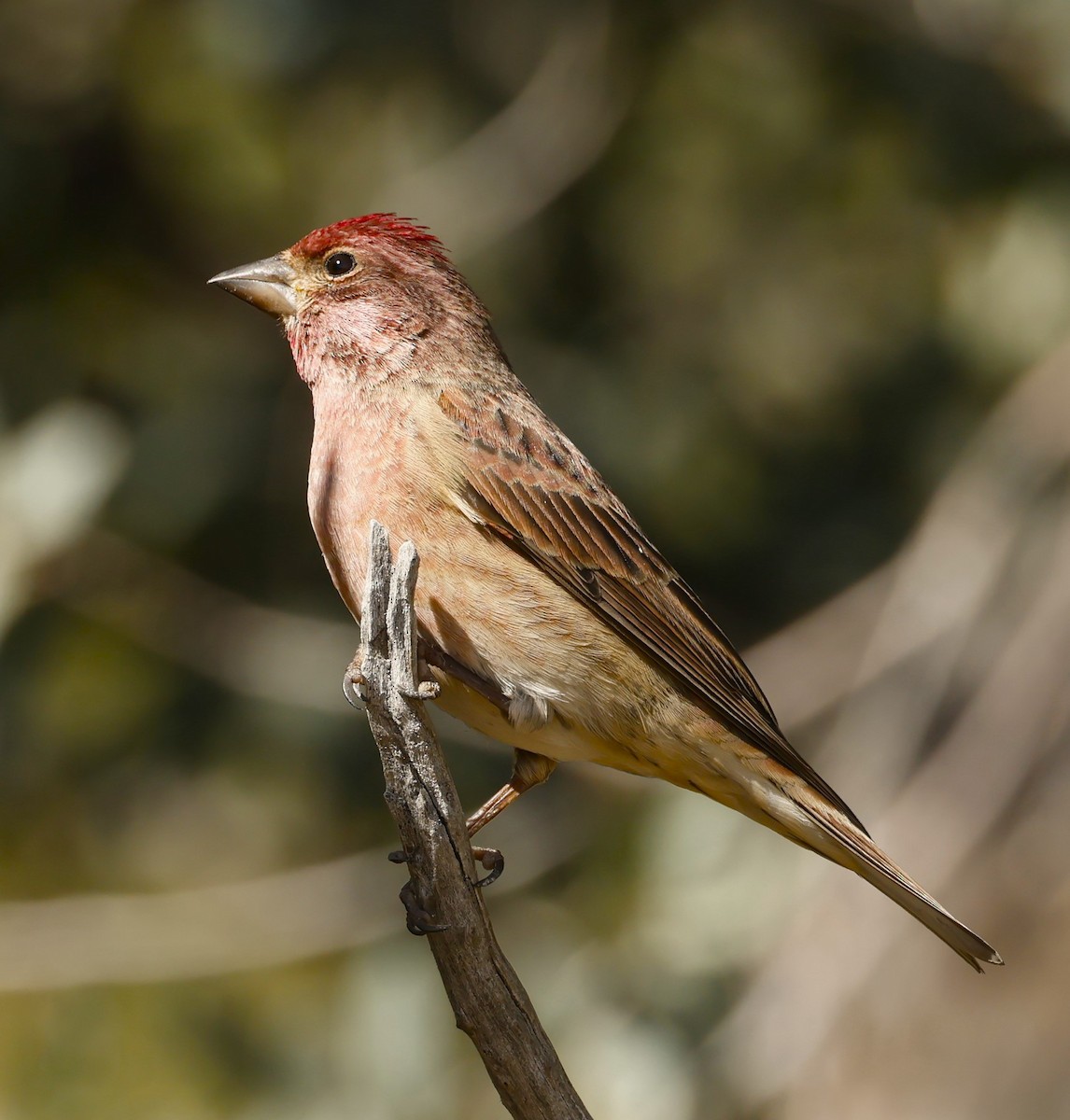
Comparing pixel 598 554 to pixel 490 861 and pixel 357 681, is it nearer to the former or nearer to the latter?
pixel 490 861

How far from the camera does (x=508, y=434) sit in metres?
4.83

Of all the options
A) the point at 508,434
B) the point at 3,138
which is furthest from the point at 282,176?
the point at 508,434

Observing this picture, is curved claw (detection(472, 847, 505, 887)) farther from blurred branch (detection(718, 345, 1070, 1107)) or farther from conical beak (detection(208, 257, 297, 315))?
blurred branch (detection(718, 345, 1070, 1107))

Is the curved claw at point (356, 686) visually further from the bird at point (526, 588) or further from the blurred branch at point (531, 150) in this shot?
the blurred branch at point (531, 150)

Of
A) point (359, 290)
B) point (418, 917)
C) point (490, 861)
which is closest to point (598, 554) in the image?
point (490, 861)

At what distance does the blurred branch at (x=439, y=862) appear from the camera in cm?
384

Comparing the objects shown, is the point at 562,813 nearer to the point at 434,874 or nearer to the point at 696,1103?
the point at 696,1103

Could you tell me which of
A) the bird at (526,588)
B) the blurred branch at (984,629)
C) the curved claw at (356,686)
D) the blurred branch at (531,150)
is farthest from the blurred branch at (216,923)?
the blurred branch at (531,150)

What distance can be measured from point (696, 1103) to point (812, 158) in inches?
181

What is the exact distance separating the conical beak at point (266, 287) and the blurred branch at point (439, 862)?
1.56m

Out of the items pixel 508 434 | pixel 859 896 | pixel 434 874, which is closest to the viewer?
pixel 434 874

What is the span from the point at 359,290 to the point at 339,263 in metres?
0.14

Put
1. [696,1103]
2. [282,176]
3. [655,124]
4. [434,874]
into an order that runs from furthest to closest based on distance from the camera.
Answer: [655,124] → [282,176] → [696,1103] → [434,874]

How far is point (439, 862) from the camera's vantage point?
3.95 meters
